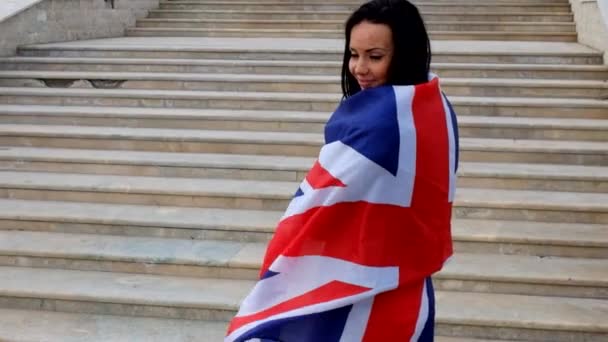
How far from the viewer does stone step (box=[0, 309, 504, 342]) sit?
382cm

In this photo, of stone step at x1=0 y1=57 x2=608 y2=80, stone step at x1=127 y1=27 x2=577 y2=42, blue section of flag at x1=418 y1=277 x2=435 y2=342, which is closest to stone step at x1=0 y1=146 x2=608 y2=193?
stone step at x1=0 y1=57 x2=608 y2=80

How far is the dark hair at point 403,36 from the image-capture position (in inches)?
65.0

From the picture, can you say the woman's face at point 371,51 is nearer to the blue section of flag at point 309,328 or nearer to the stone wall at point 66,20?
the blue section of flag at point 309,328

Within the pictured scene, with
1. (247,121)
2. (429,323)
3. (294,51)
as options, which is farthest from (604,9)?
(429,323)

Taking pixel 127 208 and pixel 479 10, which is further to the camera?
pixel 479 10

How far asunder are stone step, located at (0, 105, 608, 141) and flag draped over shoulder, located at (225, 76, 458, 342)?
13.6 ft

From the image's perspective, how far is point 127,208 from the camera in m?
5.00

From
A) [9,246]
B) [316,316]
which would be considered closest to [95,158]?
[9,246]

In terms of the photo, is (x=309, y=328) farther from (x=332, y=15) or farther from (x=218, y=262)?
(x=332, y=15)

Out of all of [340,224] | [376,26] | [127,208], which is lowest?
[127,208]

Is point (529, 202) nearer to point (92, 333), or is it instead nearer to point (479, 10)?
point (92, 333)

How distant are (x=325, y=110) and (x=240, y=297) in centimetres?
266

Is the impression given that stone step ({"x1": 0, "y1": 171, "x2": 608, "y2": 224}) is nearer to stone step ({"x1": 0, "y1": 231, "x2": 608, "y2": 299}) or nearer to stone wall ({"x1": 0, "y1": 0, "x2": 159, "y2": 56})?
stone step ({"x1": 0, "y1": 231, "x2": 608, "y2": 299})

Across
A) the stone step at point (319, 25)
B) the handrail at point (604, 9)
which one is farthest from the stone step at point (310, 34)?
the handrail at point (604, 9)
